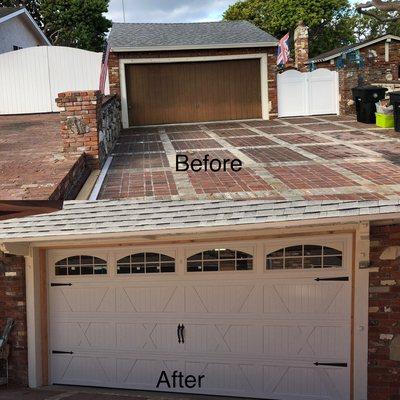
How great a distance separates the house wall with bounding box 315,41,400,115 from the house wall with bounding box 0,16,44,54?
38.2ft

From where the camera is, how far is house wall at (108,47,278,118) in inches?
677

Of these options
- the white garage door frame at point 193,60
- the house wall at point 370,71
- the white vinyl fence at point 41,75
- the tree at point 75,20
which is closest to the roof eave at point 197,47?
the white garage door frame at point 193,60

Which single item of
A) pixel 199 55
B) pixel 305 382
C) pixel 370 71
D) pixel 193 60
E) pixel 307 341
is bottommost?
pixel 305 382

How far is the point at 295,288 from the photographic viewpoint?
7168 millimetres

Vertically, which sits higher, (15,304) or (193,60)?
(193,60)

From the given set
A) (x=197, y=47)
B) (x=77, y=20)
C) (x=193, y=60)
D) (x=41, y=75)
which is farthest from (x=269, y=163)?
(x=77, y=20)

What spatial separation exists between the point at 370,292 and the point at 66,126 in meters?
4.85

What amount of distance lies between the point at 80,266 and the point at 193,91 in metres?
11.1

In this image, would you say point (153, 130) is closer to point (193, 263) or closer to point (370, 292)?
point (193, 263)

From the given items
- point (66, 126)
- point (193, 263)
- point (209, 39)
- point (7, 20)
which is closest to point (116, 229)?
point (193, 263)

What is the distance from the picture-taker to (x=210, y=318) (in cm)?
736

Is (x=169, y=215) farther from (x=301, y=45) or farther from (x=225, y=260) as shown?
(x=301, y=45)

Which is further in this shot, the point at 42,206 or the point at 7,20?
the point at 7,20

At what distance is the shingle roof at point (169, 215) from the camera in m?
5.46
